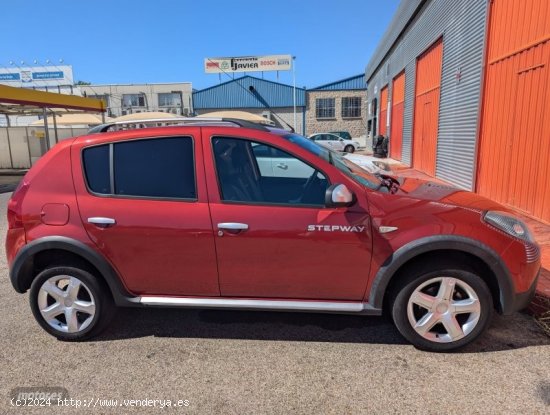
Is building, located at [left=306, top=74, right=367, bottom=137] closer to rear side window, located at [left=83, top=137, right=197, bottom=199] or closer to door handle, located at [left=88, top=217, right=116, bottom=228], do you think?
rear side window, located at [left=83, top=137, right=197, bottom=199]

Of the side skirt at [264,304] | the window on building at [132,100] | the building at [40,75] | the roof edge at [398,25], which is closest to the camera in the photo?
the side skirt at [264,304]

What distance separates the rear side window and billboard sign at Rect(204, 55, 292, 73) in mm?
48170

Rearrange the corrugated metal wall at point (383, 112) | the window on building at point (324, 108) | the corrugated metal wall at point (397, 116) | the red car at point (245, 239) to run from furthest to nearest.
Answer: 1. the window on building at point (324, 108)
2. the corrugated metal wall at point (383, 112)
3. the corrugated metal wall at point (397, 116)
4. the red car at point (245, 239)

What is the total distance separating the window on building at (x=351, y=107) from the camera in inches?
1690

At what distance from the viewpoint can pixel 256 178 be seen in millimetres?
3533

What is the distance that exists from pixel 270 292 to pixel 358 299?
26.5 inches

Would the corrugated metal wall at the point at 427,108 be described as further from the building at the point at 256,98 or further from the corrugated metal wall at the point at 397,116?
the building at the point at 256,98

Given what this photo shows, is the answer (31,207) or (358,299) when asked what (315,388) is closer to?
(358,299)

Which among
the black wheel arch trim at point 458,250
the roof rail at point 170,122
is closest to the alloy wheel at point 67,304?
the roof rail at point 170,122

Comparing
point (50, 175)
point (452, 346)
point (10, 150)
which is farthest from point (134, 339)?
point (10, 150)

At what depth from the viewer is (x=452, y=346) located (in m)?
3.15

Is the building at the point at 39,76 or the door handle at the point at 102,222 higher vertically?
the building at the point at 39,76

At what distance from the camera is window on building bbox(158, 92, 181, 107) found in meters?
50.9

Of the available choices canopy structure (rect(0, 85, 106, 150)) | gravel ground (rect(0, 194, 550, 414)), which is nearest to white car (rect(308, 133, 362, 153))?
canopy structure (rect(0, 85, 106, 150))
